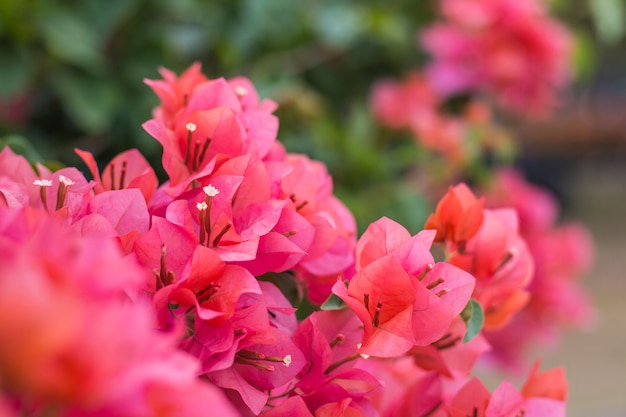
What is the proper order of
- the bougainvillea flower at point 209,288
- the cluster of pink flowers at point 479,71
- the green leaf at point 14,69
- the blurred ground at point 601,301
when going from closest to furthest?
the bougainvillea flower at point 209,288 → the green leaf at point 14,69 → the cluster of pink flowers at point 479,71 → the blurred ground at point 601,301

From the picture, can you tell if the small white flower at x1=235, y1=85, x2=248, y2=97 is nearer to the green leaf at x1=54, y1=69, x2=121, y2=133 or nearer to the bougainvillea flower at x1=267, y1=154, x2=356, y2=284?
the bougainvillea flower at x1=267, y1=154, x2=356, y2=284

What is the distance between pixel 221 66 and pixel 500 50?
0.95 ft

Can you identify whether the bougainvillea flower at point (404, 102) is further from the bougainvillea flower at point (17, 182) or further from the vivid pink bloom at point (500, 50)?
the bougainvillea flower at point (17, 182)

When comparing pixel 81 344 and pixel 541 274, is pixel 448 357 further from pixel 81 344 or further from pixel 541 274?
pixel 541 274

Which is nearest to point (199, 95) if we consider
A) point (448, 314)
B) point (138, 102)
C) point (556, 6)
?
point (448, 314)

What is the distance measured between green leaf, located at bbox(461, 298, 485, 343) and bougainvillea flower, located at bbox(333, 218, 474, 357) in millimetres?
24

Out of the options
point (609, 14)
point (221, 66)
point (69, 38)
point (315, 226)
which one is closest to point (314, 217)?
point (315, 226)

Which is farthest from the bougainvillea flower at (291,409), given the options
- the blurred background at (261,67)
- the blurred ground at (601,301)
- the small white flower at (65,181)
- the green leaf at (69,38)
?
the blurred ground at (601,301)

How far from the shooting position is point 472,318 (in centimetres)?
30

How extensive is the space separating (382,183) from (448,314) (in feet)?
1.61

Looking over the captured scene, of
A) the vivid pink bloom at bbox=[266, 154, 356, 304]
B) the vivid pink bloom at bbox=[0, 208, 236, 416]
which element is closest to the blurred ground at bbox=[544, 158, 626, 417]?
the vivid pink bloom at bbox=[266, 154, 356, 304]

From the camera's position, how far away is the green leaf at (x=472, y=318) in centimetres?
30

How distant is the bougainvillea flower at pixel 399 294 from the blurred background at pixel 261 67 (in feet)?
1.08

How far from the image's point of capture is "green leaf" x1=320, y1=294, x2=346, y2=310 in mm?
282
